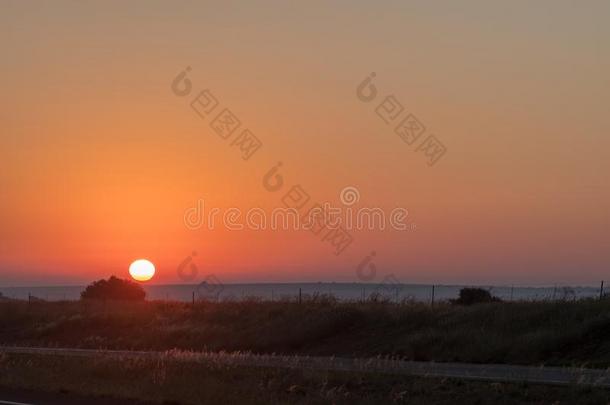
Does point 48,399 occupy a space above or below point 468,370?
below

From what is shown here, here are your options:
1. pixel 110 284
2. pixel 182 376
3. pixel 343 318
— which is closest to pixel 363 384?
pixel 182 376

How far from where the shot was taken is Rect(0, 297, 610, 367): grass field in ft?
76.0

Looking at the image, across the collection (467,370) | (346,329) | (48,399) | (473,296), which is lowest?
(48,399)

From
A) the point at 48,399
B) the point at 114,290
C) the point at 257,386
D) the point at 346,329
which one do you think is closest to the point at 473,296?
the point at 346,329

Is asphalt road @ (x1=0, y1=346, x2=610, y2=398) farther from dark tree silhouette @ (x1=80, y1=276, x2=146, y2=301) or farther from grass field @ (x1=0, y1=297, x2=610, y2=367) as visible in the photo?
dark tree silhouette @ (x1=80, y1=276, x2=146, y2=301)

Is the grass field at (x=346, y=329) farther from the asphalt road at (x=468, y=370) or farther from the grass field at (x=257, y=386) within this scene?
the grass field at (x=257, y=386)

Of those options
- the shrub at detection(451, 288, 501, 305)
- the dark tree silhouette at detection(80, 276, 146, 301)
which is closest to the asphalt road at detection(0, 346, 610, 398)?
the shrub at detection(451, 288, 501, 305)

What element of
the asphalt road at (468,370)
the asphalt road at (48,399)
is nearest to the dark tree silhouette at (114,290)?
the asphalt road at (468,370)

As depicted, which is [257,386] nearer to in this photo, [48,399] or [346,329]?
[48,399]

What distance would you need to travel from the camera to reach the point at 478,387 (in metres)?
15.5

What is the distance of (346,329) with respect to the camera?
30.6 m

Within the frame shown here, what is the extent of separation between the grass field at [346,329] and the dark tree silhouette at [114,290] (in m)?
20.8

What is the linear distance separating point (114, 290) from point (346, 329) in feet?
136

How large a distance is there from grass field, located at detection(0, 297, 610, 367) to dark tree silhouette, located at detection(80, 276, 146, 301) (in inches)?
821
